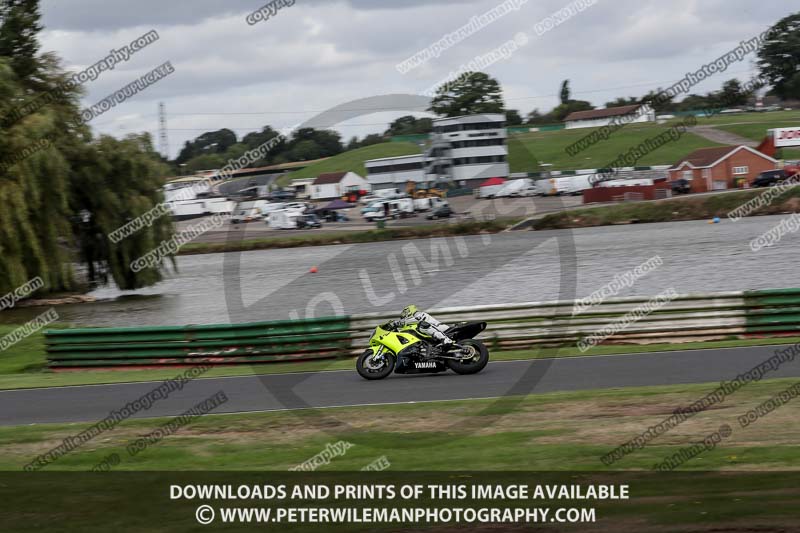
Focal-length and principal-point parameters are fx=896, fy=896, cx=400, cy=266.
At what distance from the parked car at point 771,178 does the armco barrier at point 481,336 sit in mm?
67797

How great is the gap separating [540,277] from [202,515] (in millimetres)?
37113

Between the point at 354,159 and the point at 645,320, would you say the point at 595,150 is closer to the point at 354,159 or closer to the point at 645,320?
the point at 354,159

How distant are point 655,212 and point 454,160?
21.3 m

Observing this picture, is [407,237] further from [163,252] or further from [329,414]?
[329,414]

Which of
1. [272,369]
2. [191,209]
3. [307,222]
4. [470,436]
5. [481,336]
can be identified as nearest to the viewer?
[470,436]

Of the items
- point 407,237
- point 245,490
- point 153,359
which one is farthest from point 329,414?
point 407,237

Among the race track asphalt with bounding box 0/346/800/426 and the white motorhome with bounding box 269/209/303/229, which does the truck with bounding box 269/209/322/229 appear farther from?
the race track asphalt with bounding box 0/346/800/426

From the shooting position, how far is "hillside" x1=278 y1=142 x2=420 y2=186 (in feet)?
287

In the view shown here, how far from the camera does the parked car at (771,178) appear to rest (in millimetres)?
80000

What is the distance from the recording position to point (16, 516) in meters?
7.63

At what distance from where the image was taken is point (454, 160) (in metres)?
88.1

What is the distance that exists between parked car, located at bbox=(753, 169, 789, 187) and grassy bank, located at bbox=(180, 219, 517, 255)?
75.6 ft

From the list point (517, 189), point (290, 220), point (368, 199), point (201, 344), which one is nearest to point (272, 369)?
point (201, 344)

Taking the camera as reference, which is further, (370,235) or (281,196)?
(281,196)
